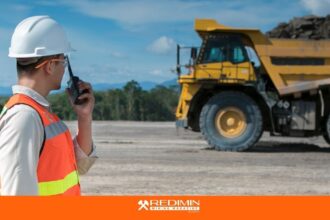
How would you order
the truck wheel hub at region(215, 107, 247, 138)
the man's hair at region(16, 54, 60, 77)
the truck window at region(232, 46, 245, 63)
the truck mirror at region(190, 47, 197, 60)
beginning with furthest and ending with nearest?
the truck wheel hub at region(215, 107, 247, 138) → the truck window at region(232, 46, 245, 63) → the truck mirror at region(190, 47, 197, 60) → the man's hair at region(16, 54, 60, 77)

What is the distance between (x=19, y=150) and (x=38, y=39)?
537mm

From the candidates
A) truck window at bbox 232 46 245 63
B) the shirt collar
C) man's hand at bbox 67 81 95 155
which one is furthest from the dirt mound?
the shirt collar

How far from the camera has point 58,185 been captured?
2375 millimetres

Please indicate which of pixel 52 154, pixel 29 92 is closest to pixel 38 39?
pixel 29 92

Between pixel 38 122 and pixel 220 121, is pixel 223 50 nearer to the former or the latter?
pixel 220 121

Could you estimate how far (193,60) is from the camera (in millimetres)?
13891

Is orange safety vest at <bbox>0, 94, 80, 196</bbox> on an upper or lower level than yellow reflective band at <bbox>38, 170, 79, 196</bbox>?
upper

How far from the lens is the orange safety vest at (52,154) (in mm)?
2283

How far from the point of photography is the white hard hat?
2.40 meters

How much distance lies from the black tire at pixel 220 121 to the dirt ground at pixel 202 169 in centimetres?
28

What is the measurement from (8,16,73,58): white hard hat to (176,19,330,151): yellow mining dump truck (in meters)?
11.3

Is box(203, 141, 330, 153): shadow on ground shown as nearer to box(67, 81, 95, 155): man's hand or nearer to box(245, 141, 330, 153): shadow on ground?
box(245, 141, 330, 153): shadow on ground
